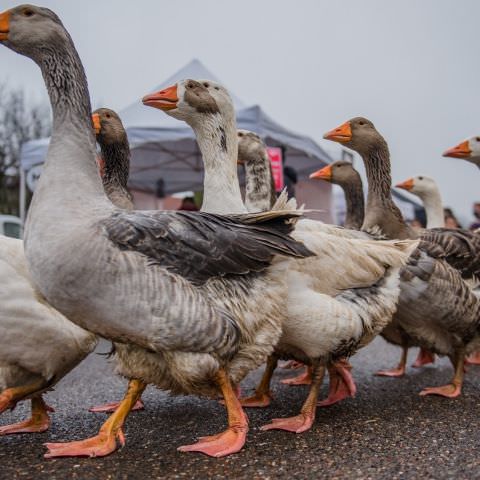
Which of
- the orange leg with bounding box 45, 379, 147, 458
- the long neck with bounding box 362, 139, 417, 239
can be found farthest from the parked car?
the orange leg with bounding box 45, 379, 147, 458

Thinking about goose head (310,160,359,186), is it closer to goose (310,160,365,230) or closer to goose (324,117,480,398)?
goose (310,160,365,230)

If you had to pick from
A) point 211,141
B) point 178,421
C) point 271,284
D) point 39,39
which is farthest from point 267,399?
point 39,39

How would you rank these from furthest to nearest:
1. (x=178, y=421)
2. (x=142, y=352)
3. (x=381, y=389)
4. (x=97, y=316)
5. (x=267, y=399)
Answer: (x=381, y=389) < (x=267, y=399) < (x=178, y=421) < (x=142, y=352) < (x=97, y=316)

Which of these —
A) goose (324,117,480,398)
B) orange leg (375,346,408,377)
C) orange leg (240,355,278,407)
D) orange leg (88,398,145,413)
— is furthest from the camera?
orange leg (375,346,408,377)

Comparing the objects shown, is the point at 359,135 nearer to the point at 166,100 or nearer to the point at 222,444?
the point at 166,100

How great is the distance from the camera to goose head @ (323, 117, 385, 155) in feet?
14.5

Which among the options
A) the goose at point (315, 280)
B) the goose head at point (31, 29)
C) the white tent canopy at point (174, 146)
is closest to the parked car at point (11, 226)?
the white tent canopy at point (174, 146)

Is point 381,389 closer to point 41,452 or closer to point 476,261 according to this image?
point 476,261

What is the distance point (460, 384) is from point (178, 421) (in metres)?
1.90

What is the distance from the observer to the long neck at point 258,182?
14.3 feet

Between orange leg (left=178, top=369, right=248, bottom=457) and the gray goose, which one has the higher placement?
the gray goose

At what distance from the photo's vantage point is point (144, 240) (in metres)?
2.22

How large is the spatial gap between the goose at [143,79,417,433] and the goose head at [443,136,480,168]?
2.17 metres

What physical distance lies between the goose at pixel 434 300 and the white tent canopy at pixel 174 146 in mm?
4154
